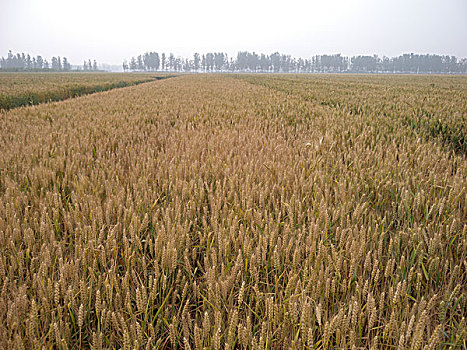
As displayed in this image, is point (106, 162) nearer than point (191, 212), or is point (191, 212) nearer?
point (191, 212)

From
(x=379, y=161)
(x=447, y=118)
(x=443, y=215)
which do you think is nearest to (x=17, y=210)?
(x=443, y=215)

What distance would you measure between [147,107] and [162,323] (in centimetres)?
700

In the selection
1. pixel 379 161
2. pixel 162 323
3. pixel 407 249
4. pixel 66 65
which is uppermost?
pixel 66 65

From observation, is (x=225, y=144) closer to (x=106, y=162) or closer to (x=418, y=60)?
(x=106, y=162)

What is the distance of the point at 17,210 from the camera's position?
2076mm

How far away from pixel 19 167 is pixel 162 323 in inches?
103

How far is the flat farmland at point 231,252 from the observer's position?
45.1 inches

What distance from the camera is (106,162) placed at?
3254 mm

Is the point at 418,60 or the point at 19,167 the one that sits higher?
the point at 418,60

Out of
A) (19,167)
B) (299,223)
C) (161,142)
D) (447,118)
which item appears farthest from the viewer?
(447,118)

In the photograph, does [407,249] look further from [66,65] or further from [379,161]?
[66,65]

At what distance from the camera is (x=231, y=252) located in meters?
1.72

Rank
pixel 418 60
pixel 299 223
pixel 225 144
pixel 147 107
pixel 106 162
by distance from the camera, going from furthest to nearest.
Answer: pixel 418 60
pixel 147 107
pixel 225 144
pixel 106 162
pixel 299 223

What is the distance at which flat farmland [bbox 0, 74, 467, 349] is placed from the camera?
1.15 meters
